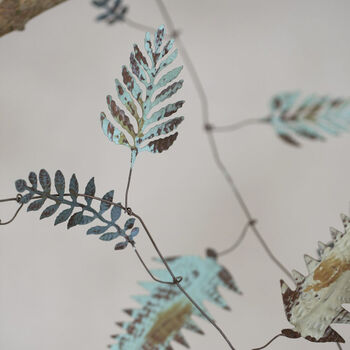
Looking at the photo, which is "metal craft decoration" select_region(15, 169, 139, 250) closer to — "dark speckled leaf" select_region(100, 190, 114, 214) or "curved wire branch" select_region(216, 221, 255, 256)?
"dark speckled leaf" select_region(100, 190, 114, 214)

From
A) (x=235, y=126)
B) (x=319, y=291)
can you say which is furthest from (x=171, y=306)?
→ (x=235, y=126)

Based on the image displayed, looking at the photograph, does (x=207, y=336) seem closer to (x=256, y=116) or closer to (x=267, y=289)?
(x=267, y=289)

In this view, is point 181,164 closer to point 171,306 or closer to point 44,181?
point 171,306

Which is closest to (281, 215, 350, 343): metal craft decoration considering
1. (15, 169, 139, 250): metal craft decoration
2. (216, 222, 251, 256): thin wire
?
(15, 169, 139, 250): metal craft decoration

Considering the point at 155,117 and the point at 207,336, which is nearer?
the point at 155,117

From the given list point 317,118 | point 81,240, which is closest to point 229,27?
point 317,118

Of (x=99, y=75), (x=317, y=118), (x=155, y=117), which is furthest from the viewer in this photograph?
(x=99, y=75)
